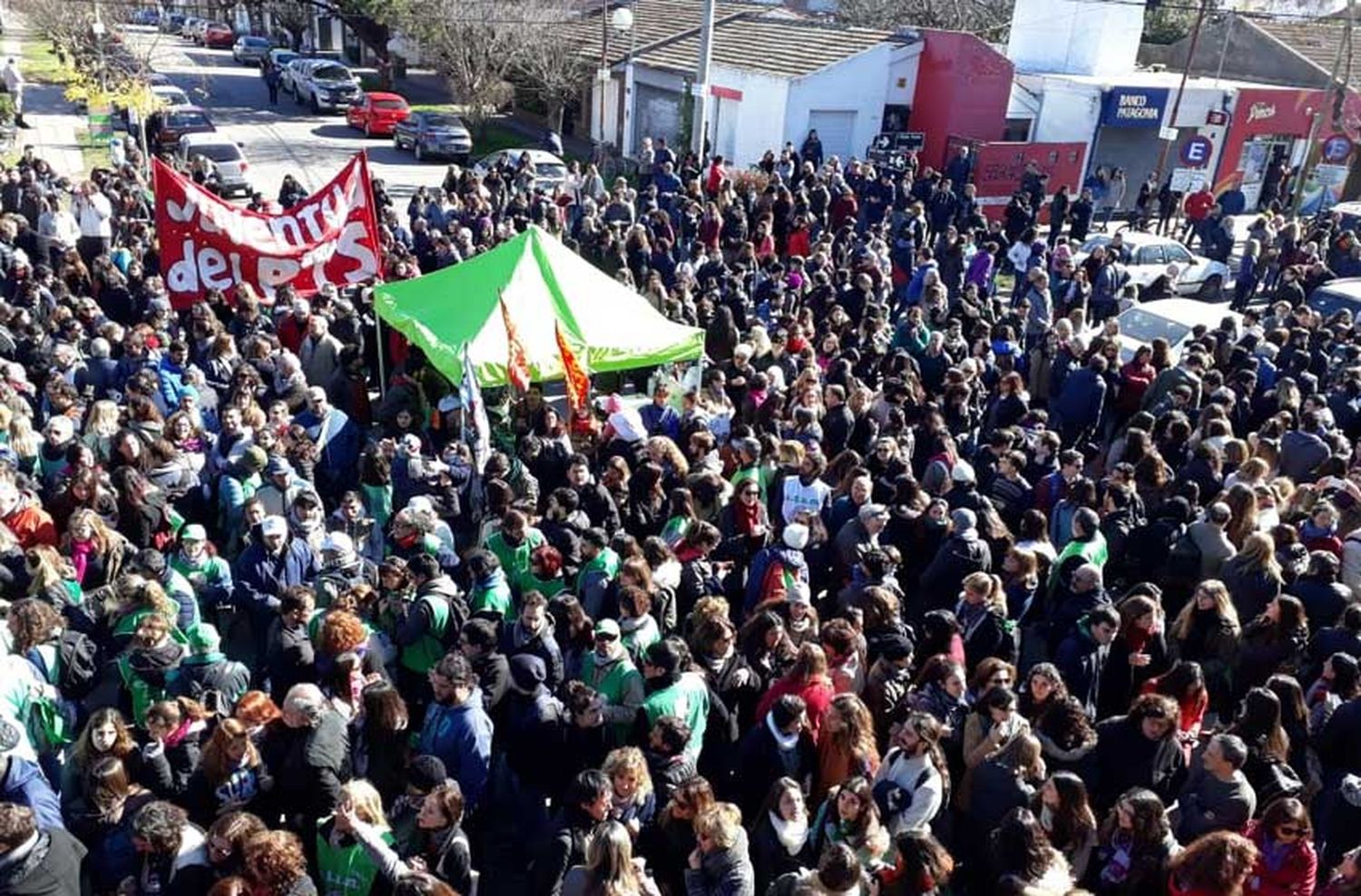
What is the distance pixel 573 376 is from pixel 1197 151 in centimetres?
2368

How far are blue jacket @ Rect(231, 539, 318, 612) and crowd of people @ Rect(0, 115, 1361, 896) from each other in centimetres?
3

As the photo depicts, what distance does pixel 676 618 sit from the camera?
6.75 metres

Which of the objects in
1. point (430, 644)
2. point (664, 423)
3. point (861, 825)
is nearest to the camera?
point (861, 825)

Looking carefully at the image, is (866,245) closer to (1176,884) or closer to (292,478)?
(292,478)

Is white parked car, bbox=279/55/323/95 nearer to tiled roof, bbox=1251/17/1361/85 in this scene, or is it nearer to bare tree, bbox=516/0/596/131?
bare tree, bbox=516/0/596/131

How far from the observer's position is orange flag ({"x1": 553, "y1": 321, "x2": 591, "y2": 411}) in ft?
29.9

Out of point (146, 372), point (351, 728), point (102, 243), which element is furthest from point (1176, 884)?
point (102, 243)

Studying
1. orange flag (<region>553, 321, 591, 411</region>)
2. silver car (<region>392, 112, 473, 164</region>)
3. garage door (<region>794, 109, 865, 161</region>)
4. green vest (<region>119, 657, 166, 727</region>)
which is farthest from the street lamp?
green vest (<region>119, 657, 166, 727</region>)

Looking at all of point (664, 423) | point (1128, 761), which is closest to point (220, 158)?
point (664, 423)

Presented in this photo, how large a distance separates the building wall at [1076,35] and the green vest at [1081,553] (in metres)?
24.4

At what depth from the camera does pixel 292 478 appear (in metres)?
7.14

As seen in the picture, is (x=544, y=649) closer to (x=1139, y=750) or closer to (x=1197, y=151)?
(x=1139, y=750)

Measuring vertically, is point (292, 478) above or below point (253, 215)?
below

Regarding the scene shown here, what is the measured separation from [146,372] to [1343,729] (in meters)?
8.06
